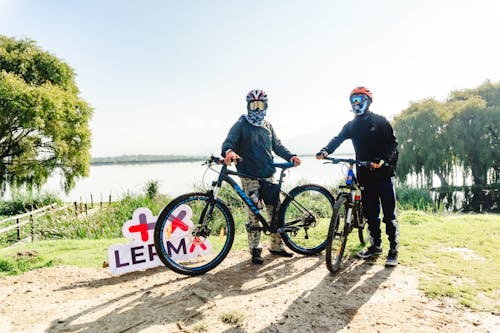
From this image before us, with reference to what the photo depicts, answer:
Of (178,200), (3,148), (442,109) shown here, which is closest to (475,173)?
(442,109)

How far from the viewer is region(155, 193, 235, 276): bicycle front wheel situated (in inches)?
153

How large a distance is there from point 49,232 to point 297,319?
10450 millimetres

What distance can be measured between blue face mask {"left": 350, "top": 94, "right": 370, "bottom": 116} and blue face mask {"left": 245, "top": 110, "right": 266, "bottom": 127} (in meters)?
1.17

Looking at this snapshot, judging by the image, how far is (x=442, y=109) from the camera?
93.0 feet

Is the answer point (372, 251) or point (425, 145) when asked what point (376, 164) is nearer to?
point (372, 251)

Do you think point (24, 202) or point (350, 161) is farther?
point (24, 202)

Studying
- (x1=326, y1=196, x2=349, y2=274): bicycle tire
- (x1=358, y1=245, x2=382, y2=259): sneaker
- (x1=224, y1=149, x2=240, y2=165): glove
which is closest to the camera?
(x1=326, y1=196, x2=349, y2=274): bicycle tire

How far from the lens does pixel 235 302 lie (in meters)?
3.29

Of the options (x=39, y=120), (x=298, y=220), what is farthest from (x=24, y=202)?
(x=298, y=220)

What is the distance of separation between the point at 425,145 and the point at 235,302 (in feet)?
89.4

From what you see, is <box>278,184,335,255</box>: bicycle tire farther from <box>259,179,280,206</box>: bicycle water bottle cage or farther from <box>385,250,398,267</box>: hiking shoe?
<box>385,250,398,267</box>: hiking shoe

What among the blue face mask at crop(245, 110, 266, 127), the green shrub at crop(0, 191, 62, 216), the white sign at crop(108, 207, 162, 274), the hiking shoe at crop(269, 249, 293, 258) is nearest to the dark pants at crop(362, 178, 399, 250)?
the hiking shoe at crop(269, 249, 293, 258)

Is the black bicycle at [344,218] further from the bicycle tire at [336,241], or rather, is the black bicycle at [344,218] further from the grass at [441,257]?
the grass at [441,257]

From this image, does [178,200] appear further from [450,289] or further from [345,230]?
[450,289]
